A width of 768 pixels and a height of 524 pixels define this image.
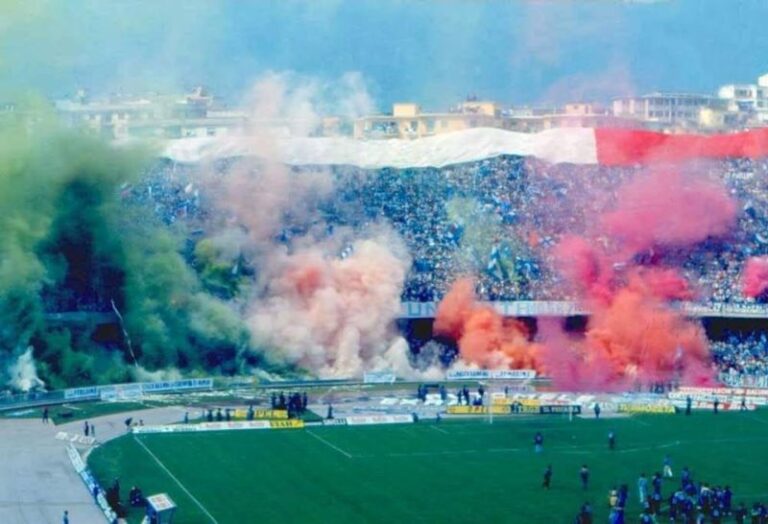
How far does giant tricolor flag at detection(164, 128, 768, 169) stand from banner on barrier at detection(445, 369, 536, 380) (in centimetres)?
1865

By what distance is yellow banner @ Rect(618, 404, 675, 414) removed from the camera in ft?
186

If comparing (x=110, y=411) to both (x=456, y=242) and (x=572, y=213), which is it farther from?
(x=572, y=213)

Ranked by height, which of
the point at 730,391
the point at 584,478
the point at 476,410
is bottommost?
the point at 584,478

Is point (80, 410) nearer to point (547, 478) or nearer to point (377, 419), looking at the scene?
point (377, 419)

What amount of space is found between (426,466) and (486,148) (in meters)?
43.3

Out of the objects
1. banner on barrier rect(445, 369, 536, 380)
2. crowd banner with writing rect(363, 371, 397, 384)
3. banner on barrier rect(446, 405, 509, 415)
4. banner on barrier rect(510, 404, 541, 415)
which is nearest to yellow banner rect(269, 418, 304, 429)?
banner on barrier rect(446, 405, 509, 415)

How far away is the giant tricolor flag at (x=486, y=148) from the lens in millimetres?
79562

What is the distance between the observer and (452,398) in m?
59.8

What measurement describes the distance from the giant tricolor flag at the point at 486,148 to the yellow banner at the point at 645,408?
24.1 meters

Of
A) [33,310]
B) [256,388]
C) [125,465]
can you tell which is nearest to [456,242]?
[256,388]

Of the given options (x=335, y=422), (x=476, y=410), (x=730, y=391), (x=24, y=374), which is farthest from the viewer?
(x=730, y=391)

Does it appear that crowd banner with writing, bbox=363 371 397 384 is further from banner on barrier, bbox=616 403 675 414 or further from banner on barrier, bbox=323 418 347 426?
banner on barrier, bbox=616 403 675 414

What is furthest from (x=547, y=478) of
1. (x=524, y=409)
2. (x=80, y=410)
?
(x=80, y=410)

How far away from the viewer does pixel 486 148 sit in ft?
283
